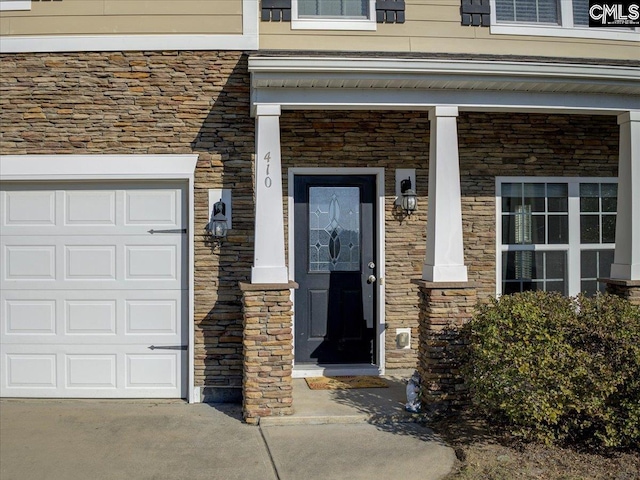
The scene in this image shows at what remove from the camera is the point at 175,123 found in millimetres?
5887

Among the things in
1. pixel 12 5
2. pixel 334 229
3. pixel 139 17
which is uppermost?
pixel 12 5

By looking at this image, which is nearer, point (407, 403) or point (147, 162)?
point (407, 403)

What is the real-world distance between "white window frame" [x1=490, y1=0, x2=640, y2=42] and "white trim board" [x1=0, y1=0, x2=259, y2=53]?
2743mm

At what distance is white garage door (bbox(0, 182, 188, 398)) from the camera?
591 cm

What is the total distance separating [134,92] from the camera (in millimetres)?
5895

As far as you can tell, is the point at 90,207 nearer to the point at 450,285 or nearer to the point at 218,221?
the point at 218,221

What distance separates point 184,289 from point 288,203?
1.50m

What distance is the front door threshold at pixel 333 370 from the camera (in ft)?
20.6

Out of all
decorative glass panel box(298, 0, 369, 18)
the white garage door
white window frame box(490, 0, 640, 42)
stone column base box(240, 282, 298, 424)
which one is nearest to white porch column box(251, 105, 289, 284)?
stone column base box(240, 282, 298, 424)

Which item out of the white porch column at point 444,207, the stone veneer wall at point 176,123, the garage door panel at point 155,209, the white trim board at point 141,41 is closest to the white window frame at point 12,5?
the white trim board at point 141,41

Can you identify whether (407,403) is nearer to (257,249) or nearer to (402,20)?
(257,249)

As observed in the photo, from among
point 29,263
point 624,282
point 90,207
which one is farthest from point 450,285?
point 29,263

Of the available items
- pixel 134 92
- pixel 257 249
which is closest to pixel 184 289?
pixel 257 249

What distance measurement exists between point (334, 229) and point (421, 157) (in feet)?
4.33
